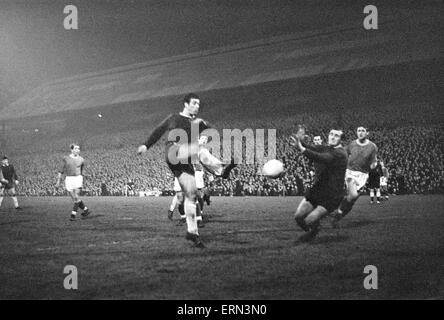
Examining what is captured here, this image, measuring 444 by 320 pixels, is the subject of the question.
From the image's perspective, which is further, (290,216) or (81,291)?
(290,216)

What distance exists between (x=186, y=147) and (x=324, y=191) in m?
2.22

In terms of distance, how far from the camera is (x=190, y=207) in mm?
7098

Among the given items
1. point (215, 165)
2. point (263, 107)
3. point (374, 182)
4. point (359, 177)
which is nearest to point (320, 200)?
point (215, 165)

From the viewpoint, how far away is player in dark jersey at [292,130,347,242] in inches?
293

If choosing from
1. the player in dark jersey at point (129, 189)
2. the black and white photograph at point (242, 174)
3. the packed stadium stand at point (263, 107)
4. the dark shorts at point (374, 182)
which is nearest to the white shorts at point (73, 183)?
the black and white photograph at point (242, 174)

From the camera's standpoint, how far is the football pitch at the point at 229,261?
4.51 metres

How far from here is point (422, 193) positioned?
65.8ft

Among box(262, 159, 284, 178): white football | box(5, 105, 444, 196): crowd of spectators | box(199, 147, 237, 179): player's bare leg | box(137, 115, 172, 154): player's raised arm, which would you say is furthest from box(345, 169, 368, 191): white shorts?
box(137, 115, 172, 154): player's raised arm

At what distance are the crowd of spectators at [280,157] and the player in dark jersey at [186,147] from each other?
6.24 m

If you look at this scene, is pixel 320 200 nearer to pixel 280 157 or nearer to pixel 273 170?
pixel 273 170

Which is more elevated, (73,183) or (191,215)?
(73,183)
